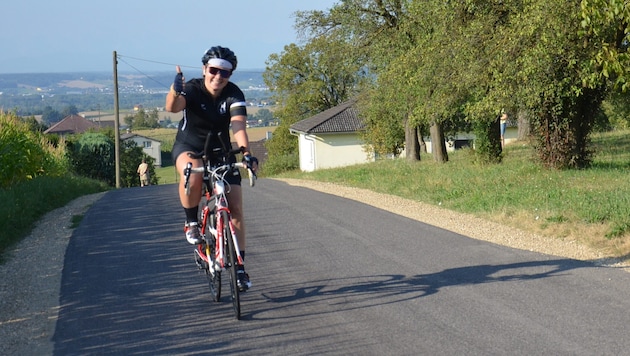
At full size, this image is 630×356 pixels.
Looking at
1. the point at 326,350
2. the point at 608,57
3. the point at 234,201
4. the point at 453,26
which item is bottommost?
the point at 326,350

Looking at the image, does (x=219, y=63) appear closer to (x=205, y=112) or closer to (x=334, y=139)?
(x=205, y=112)

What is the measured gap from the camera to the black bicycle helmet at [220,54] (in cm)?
689

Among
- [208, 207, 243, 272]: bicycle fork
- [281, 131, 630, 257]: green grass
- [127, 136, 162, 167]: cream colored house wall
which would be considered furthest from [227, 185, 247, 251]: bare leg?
[127, 136, 162, 167]: cream colored house wall

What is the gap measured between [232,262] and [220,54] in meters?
1.78

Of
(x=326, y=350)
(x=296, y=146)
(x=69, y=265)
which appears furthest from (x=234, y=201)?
(x=296, y=146)

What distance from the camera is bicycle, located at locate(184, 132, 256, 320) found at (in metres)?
6.68

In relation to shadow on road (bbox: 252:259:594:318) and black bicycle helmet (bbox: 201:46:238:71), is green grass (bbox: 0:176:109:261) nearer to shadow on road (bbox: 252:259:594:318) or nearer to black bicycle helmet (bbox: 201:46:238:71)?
shadow on road (bbox: 252:259:594:318)

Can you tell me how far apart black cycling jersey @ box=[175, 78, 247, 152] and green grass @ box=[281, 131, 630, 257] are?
498cm

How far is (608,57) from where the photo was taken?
13.0 metres

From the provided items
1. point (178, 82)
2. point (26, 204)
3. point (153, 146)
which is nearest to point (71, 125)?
point (153, 146)

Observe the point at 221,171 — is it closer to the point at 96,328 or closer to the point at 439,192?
the point at 96,328

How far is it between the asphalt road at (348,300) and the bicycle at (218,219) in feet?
1.05

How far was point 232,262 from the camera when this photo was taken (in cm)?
660

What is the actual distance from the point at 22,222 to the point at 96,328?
24.0ft
